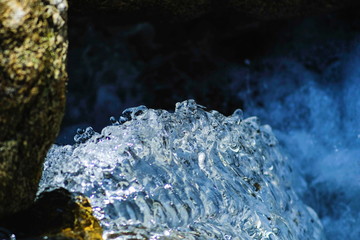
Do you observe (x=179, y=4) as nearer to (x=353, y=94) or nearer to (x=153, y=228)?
(x=353, y=94)

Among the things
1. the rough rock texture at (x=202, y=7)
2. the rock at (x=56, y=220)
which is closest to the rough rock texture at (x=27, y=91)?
the rock at (x=56, y=220)

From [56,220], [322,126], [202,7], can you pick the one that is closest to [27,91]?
[56,220]

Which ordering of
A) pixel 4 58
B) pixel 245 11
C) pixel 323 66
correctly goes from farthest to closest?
1. pixel 323 66
2. pixel 245 11
3. pixel 4 58

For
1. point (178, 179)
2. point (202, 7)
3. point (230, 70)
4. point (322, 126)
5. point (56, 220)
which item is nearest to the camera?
point (56, 220)

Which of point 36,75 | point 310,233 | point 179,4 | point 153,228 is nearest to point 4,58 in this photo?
point 36,75

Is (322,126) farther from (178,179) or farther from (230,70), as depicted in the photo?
(178,179)

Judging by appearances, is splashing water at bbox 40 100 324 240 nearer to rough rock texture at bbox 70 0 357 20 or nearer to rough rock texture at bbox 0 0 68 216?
rough rock texture at bbox 0 0 68 216

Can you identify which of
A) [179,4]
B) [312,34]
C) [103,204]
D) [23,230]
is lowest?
[23,230]
